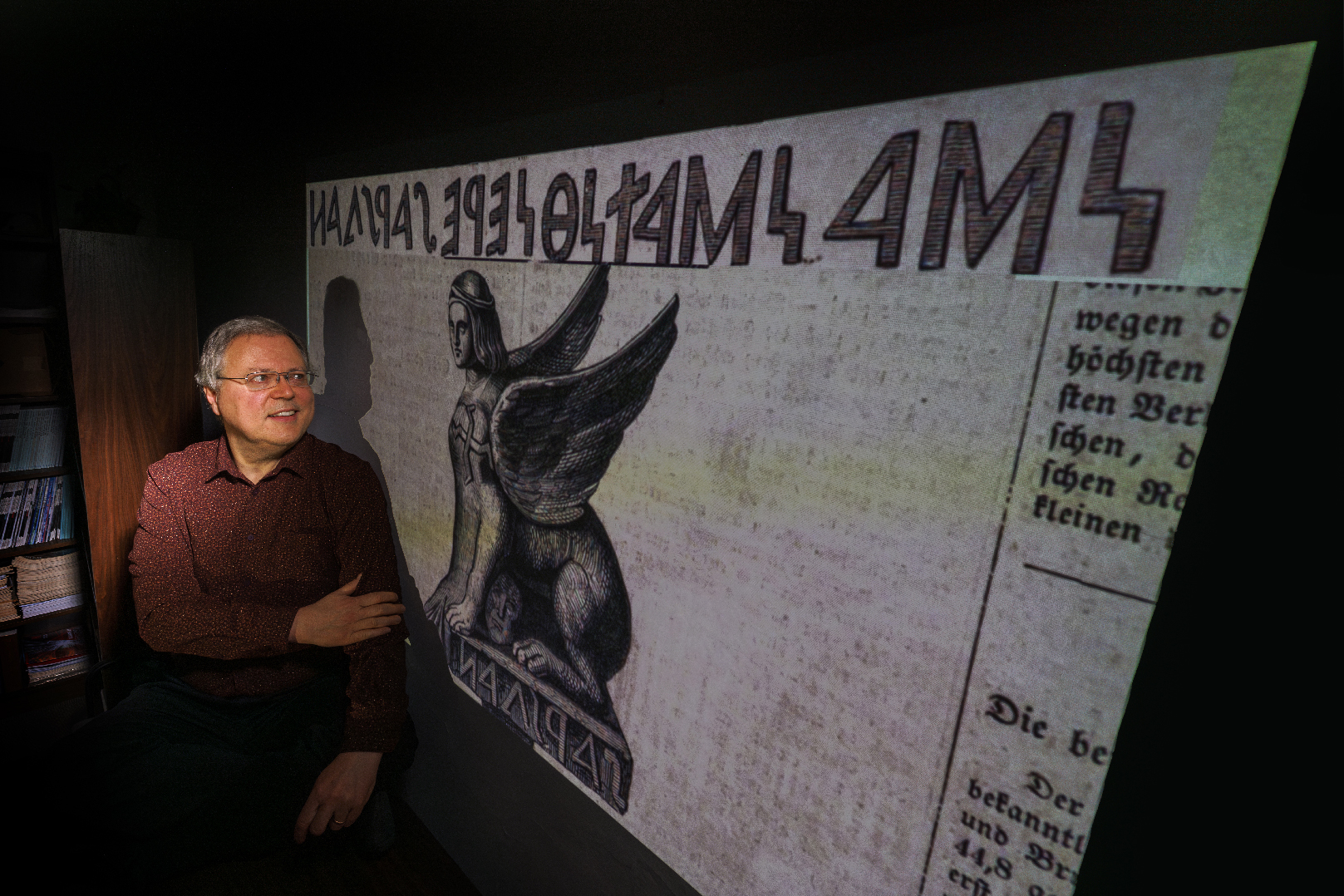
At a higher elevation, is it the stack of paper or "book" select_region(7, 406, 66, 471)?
"book" select_region(7, 406, 66, 471)

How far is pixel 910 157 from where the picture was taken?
0.73 m

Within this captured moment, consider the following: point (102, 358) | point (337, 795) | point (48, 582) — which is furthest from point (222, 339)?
point (48, 582)

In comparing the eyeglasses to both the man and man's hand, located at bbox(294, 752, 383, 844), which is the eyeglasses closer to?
the man

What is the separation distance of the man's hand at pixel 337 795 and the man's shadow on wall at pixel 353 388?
0.30 m

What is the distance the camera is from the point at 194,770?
1.50 meters

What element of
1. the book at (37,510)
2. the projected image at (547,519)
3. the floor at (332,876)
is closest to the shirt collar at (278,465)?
the projected image at (547,519)

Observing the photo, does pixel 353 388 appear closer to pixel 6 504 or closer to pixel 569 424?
pixel 569 424

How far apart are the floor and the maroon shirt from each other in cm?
46

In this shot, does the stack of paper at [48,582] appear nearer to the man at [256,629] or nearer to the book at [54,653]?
the book at [54,653]

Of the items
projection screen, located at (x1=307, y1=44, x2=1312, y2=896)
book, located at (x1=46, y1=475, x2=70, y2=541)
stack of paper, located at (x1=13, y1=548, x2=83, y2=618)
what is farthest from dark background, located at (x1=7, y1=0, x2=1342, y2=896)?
stack of paper, located at (x1=13, y1=548, x2=83, y2=618)

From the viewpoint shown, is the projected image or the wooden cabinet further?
the wooden cabinet

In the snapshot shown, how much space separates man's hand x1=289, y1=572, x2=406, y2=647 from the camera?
1.50m

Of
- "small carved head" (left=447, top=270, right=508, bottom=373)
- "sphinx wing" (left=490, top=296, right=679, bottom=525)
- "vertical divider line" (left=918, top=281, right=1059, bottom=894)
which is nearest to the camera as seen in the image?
"vertical divider line" (left=918, top=281, right=1059, bottom=894)

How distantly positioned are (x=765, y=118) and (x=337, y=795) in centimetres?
177
